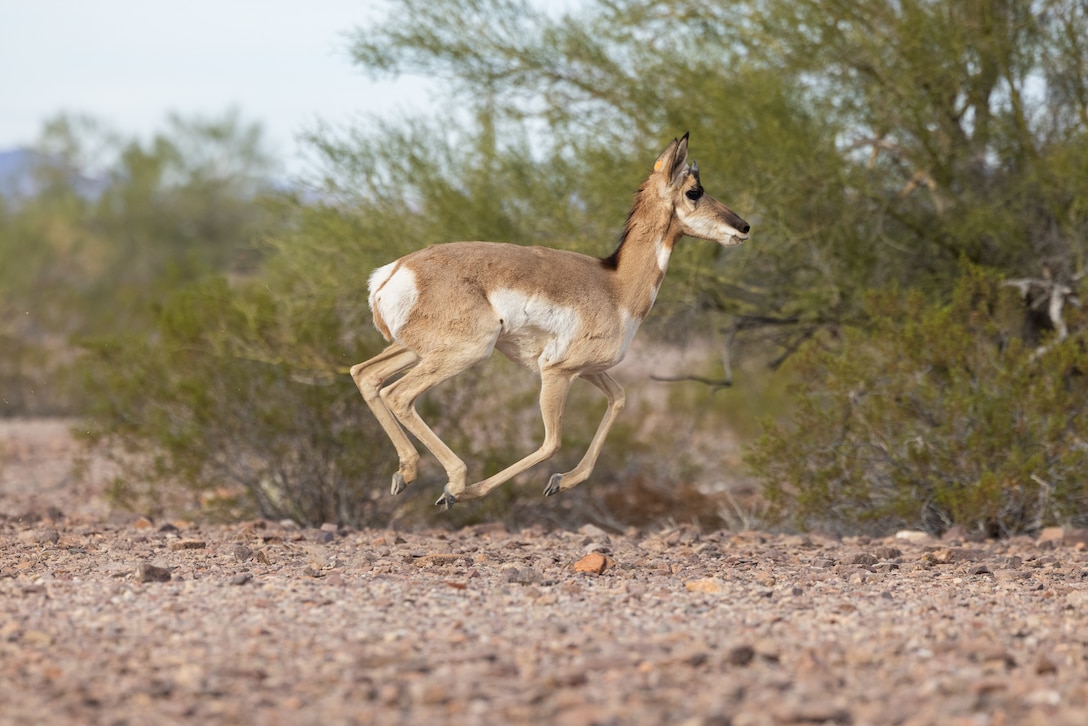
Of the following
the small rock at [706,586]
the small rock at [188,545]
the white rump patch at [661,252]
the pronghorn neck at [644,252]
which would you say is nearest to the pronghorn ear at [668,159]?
the pronghorn neck at [644,252]

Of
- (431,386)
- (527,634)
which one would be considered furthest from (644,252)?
(527,634)

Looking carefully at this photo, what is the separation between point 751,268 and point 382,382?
5255 mm

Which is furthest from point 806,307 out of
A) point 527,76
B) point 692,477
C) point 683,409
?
point 683,409

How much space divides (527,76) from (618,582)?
25.3 ft

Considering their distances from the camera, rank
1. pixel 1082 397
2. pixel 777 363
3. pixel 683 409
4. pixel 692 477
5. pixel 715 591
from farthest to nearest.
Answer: pixel 683 409 < pixel 692 477 < pixel 777 363 < pixel 1082 397 < pixel 715 591

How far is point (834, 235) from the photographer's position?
1209 centimetres

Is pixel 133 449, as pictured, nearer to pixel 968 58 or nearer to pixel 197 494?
pixel 197 494

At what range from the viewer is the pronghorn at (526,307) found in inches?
312

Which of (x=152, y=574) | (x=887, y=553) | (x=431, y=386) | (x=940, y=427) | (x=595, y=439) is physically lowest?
(x=887, y=553)

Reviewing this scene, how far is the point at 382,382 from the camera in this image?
8.35 metres

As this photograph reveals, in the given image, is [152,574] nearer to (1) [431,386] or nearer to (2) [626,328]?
(1) [431,386]

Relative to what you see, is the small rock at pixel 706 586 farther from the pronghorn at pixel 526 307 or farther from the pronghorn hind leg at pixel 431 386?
the pronghorn hind leg at pixel 431 386

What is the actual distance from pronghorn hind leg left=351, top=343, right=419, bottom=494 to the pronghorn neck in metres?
1.47

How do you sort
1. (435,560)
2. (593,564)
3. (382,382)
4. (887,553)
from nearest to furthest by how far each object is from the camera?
(593,564) → (435,560) → (382,382) → (887,553)
